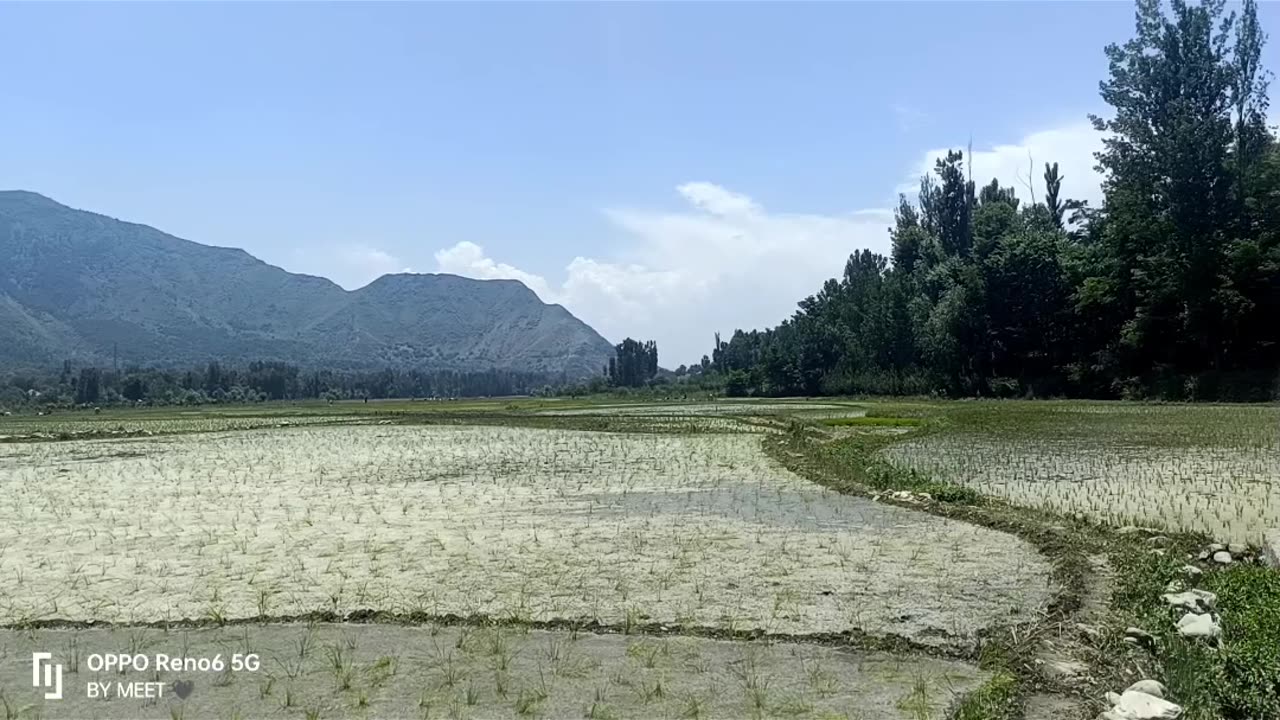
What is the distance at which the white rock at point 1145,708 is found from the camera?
5.00 meters

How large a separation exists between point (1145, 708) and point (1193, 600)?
270cm

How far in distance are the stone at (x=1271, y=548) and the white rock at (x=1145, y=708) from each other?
161 inches

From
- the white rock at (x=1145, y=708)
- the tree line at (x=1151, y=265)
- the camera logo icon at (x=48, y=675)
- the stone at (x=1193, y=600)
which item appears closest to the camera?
the white rock at (x=1145, y=708)

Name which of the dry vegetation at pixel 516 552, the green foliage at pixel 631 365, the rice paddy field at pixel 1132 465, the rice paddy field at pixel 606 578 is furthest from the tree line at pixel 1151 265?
the green foliage at pixel 631 365

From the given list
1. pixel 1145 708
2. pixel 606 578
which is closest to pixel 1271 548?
pixel 1145 708

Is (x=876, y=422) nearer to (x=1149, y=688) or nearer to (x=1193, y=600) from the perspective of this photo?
(x=1193, y=600)

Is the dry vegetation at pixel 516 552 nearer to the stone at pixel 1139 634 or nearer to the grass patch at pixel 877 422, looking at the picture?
the stone at pixel 1139 634

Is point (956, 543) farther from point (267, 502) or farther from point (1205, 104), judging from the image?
point (1205, 104)

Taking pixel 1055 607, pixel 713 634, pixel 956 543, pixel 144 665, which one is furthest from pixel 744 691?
pixel 956 543

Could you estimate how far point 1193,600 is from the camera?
725 cm

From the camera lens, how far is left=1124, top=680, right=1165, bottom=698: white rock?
17.8ft

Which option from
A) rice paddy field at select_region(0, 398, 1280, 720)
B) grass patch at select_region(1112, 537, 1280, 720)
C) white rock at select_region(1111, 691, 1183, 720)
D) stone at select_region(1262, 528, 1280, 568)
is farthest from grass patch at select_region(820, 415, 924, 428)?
white rock at select_region(1111, 691, 1183, 720)

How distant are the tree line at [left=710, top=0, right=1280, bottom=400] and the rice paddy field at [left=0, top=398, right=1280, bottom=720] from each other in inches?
1001

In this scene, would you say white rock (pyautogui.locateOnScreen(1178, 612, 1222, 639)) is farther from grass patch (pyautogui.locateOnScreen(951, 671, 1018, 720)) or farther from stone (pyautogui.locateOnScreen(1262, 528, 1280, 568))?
stone (pyautogui.locateOnScreen(1262, 528, 1280, 568))
